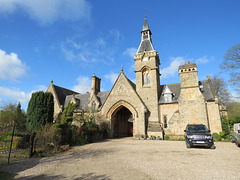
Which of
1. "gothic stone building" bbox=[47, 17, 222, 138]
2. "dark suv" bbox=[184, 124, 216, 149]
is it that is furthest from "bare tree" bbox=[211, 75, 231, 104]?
"dark suv" bbox=[184, 124, 216, 149]

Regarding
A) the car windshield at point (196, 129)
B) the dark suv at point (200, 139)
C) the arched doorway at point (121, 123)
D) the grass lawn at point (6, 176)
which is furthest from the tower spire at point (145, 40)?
the grass lawn at point (6, 176)

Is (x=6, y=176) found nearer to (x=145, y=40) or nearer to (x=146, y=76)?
(x=146, y=76)

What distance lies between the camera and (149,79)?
24.6 meters

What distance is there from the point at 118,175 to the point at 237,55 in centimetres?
2214

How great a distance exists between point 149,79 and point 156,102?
432 centimetres

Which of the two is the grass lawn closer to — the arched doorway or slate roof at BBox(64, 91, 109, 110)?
the arched doorway

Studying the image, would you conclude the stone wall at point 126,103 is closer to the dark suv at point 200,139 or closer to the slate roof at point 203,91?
the slate roof at point 203,91

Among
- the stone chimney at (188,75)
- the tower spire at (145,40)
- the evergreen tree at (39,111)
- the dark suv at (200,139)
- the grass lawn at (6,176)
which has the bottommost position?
the grass lawn at (6,176)

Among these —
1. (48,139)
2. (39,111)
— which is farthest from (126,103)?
(48,139)

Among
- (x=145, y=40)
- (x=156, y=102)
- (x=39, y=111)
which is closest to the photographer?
(x=39, y=111)

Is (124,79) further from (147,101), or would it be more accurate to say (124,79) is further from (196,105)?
(196,105)

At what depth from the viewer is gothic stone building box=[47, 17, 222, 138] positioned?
1997 cm

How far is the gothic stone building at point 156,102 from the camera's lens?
65.5 ft

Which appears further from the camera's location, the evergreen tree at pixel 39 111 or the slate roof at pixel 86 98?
the slate roof at pixel 86 98
